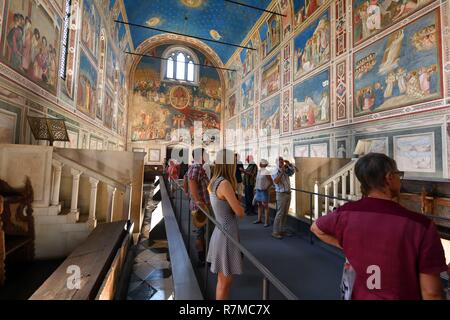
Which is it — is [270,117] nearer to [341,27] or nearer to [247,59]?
[341,27]

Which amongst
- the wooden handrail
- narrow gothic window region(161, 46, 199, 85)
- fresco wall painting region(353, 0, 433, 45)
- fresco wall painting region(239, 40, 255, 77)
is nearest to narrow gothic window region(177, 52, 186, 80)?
narrow gothic window region(161, 46, 199, 85)

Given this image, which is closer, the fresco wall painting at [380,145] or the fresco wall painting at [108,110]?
the fresco wall painting at [380,145]

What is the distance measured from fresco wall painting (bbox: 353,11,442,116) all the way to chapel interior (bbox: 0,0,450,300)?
3 cm

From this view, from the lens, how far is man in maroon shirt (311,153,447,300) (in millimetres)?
989

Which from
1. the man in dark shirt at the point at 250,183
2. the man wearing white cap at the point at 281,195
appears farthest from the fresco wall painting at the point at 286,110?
the man wearing white cap at the point at 281,195

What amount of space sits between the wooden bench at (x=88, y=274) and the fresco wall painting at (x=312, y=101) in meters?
8.65

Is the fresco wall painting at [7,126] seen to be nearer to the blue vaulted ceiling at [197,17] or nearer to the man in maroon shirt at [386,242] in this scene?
the man in maroon shirt at [386,242]

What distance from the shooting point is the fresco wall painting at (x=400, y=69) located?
5578mm

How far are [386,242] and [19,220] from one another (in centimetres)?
514

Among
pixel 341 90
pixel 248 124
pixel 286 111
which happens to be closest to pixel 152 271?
pixel 341 90

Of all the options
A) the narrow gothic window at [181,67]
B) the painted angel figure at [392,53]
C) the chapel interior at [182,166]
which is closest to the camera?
the chapel interior at [182,166]

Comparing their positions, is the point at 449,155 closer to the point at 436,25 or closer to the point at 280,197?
the point at 436,25
